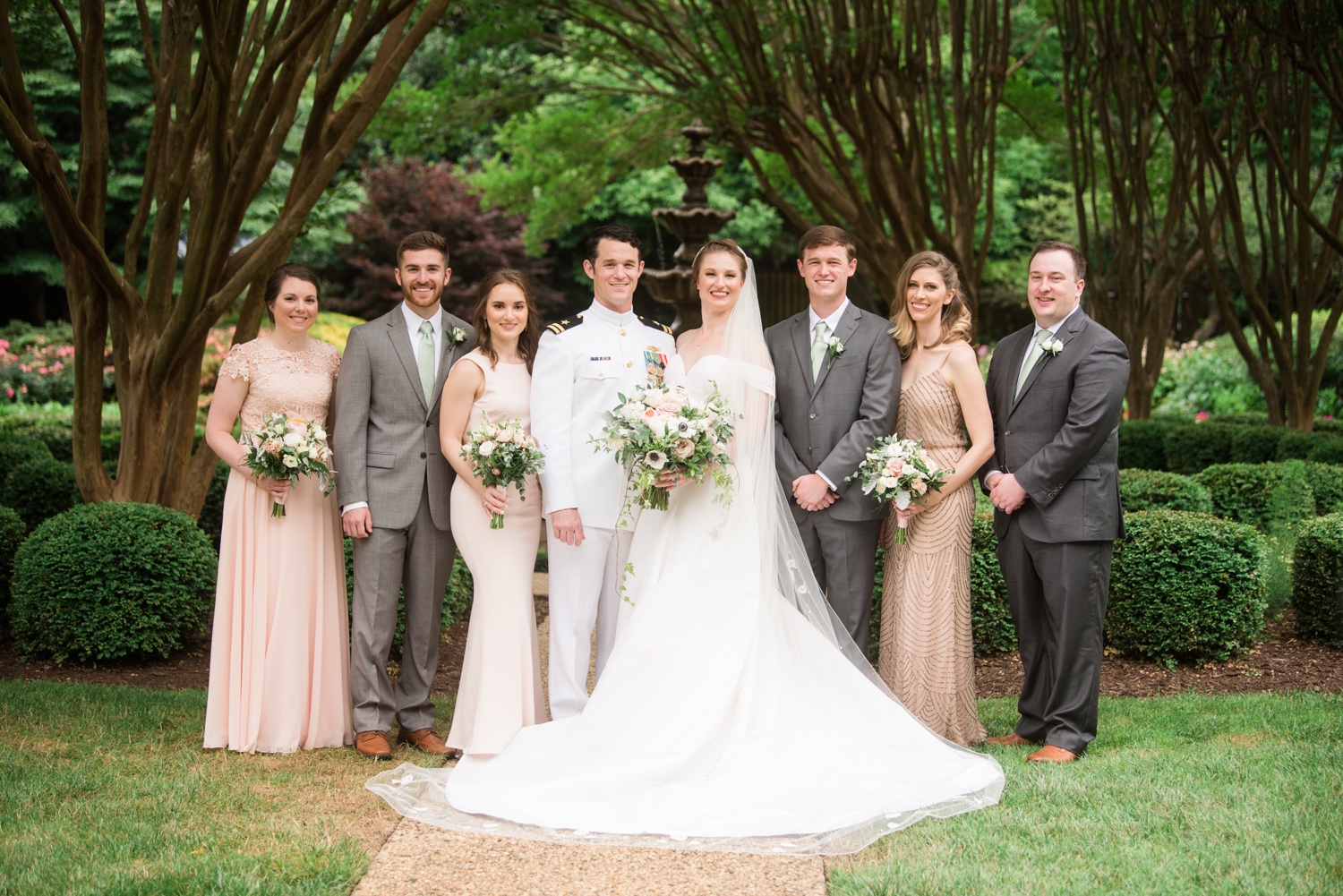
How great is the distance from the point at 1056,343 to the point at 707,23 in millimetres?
6497

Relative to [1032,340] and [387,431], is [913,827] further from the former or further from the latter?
[387,431]

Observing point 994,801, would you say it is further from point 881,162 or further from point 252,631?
point 881,162

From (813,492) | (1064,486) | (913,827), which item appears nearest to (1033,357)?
(1064,486)

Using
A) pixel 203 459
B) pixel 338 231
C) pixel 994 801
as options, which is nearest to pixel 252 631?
pixel 203 459

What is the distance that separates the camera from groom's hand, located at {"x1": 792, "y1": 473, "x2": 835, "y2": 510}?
186 inches

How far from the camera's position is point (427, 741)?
4965mm

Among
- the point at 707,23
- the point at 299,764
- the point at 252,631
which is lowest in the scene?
the point at 299,764

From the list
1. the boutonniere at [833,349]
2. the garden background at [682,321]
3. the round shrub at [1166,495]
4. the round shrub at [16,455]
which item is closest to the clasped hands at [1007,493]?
the boutonniere at [833,349]

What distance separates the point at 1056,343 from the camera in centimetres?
470

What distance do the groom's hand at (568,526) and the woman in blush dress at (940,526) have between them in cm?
136

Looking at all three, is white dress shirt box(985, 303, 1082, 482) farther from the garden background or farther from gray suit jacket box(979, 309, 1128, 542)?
the garden background

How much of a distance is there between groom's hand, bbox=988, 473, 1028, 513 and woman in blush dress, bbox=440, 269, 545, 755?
77.4 inches

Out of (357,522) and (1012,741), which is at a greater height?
(357,522)

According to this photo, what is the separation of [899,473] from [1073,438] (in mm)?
737
